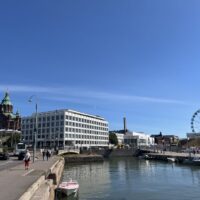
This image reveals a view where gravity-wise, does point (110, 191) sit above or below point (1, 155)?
below

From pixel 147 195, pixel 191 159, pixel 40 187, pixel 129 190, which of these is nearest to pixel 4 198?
pixel 40 187

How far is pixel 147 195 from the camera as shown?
141 ft

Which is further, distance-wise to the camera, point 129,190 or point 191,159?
point 191,159

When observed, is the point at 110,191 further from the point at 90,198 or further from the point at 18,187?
the point at 18,187

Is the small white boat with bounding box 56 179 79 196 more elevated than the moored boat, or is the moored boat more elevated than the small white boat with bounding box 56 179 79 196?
the moored boat

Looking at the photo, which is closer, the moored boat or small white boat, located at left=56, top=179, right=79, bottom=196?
small white boat, located at left=56, top=179, right=79, bottom=196

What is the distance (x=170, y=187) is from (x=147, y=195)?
31.8ft

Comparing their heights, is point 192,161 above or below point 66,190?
above

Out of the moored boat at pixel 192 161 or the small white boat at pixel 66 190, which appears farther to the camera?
the moored boat at pixel 192 161

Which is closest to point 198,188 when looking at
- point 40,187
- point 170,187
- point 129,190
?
point 170,187

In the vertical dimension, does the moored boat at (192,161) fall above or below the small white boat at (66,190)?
above

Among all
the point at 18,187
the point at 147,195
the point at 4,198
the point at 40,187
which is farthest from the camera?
the point at 147,195

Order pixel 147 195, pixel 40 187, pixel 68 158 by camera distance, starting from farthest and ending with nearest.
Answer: pixel 68 158
pixel 147 195
pixel 40 187

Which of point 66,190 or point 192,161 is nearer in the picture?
point 66,190
